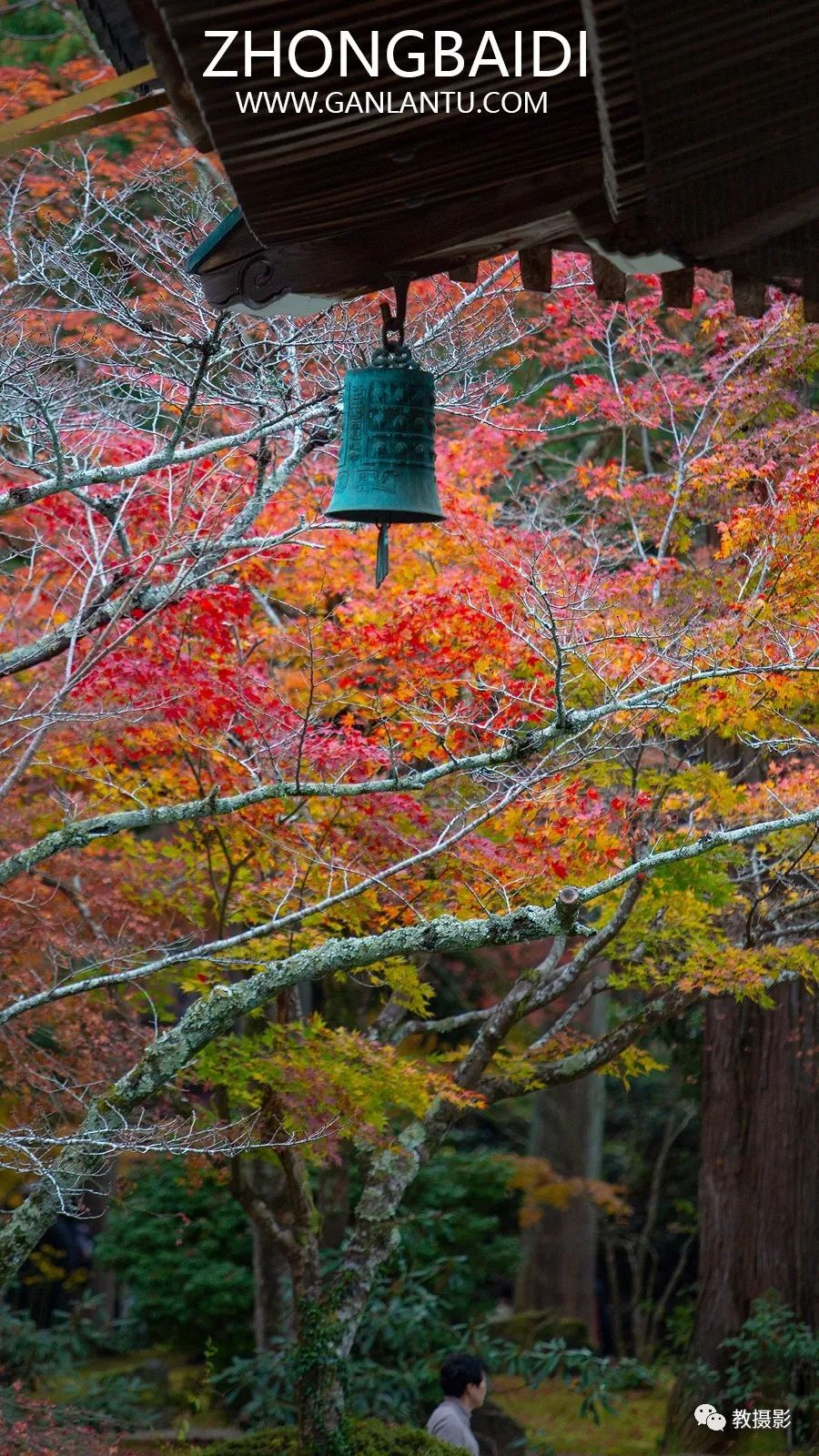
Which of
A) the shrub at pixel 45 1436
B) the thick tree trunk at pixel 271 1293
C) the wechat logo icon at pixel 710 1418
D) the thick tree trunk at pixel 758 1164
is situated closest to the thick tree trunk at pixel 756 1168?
the thick tree trunk at pixel 758 1164

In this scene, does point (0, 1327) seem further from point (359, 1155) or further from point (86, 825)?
point (86, 825)

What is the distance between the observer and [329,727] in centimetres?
828

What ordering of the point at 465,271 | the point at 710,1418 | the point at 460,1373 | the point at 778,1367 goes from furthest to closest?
1. the point at 710,1418
2. the point at 778,1367
3. the point at 460,1373
4. the point at 465,271

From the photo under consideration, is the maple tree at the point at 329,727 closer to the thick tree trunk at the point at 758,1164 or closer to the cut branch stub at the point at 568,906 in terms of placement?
the cut branch stub at the point at 568,906

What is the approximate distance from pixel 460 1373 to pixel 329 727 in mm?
3440

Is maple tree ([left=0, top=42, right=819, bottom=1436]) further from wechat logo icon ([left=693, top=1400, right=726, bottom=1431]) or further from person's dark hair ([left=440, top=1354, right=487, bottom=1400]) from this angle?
wechat logo icon ([left=693, top=1400, right=726, bottom=1431])

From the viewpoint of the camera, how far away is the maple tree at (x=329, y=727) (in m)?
7.23

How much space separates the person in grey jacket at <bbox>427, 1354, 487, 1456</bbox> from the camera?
22.8 ft

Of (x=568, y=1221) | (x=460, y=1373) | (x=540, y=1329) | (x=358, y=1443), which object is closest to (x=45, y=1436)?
(x=358, y=1443)

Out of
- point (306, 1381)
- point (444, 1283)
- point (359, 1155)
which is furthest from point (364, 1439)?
point (444, 1283)

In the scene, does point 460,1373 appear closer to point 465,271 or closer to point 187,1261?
point 465,271

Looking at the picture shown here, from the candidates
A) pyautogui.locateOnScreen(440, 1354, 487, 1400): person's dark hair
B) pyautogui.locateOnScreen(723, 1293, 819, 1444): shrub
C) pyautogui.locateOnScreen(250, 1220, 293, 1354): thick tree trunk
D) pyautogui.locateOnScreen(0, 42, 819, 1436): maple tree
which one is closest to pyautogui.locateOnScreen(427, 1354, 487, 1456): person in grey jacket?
pyautogui.locateOnScreen(440, 1354, 487, 1400): person's dark hair

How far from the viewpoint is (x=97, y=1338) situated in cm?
1477

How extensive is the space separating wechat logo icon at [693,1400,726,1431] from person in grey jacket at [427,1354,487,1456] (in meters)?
5.79
